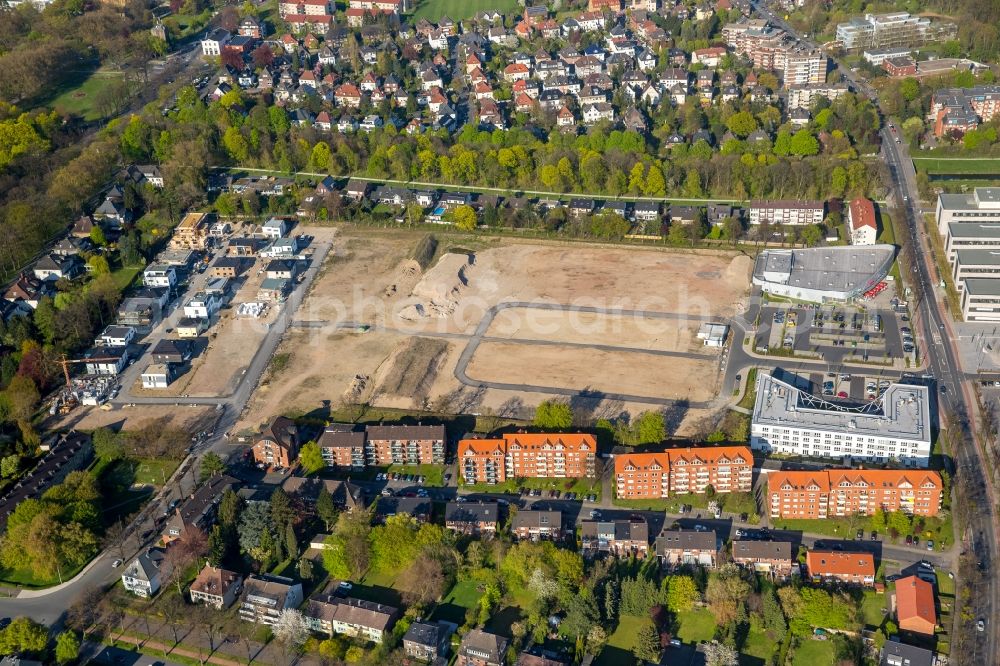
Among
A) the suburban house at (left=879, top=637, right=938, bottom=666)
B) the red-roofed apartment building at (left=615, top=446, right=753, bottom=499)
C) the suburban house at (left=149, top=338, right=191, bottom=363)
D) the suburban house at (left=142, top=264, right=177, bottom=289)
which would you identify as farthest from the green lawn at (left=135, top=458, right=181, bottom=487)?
the suburban house at (left=879, top=637, right=938, bottom=666)

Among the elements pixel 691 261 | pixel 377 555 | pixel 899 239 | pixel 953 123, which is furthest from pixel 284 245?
pixel 953 123

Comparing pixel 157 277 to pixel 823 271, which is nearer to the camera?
pixel 823 271

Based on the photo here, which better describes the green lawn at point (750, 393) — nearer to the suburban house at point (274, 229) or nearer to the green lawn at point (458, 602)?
the green lawn at point (458, 602)

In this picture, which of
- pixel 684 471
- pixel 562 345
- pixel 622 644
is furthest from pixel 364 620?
pixel 562 345

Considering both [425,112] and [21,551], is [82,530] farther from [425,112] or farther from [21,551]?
[425,112]

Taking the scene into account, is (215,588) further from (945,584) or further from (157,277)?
(157,277)

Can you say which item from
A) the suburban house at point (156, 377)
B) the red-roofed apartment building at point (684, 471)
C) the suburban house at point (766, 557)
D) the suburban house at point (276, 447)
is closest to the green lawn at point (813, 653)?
the suburban house at point (766, 557)
